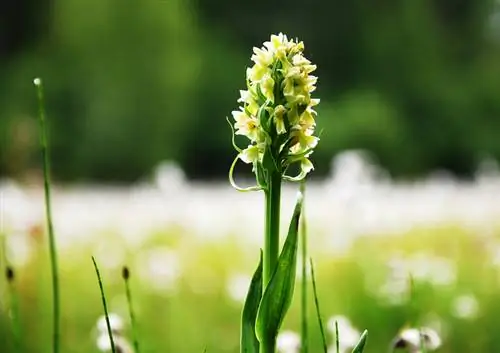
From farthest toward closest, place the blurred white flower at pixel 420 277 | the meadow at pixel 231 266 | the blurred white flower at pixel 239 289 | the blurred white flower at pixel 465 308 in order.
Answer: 1. the blurred white flower at pixel 239 289
2. the meadow at pixel 231 266
3. the blurred white flower at pixel 465 308
4. the blurred white flower at pixel 420 277

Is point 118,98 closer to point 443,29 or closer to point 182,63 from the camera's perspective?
point 182,63

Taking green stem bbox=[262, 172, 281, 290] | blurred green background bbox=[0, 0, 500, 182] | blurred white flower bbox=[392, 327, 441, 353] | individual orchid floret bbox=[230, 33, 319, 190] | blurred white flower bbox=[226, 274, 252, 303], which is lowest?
blurred white flower bbox=[226, 274, 252, 303]

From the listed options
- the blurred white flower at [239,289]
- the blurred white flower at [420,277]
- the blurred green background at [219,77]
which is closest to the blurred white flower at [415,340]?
the blurred white flower at [420,277]

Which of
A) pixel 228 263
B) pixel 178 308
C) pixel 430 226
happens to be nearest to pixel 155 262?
pixel 178 308

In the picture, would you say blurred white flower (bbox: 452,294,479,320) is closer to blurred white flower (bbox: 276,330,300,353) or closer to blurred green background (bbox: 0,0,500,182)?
blurred white flower (bbox: 276,330,300,353)

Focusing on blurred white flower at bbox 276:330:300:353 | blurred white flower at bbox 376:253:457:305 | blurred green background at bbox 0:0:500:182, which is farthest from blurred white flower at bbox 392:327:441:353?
blurred green background at bbox 0:0:500:182

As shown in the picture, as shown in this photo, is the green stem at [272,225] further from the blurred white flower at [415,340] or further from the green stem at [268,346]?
the blurred white flower at [415,340]
